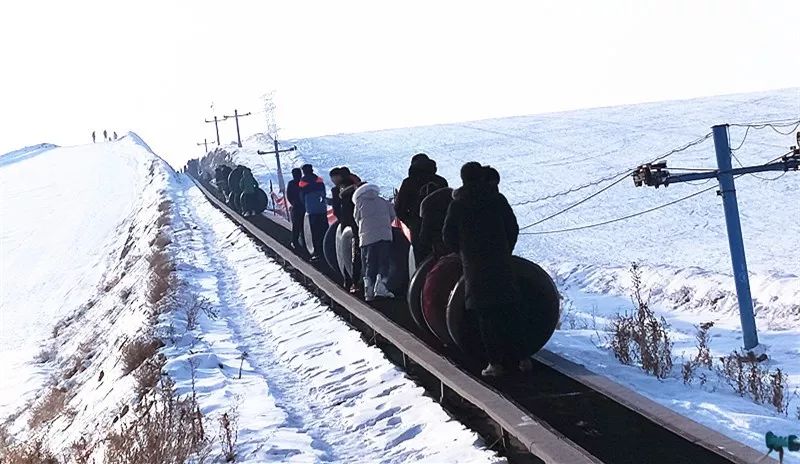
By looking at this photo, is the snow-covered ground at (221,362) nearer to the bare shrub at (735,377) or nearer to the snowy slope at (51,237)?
the snowy slope at (51,237)

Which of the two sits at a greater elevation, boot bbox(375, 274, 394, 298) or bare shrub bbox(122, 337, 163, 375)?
boot bbox(375, 274, 394, 298)

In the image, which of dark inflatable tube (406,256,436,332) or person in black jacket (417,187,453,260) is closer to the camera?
person in black jacket (417,187,453,260)

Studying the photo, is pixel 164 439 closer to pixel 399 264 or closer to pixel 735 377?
pixel 735 377

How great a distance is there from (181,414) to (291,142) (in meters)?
84.6

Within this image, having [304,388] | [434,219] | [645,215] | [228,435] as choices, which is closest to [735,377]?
[434,219]

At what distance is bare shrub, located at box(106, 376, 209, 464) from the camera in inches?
295

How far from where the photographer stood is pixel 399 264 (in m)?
14.0

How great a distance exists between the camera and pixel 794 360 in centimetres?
1501

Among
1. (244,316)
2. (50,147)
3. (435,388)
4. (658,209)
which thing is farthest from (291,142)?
(435,388)

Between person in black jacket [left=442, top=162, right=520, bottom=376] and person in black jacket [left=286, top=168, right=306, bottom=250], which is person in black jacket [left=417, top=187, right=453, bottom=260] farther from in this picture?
person in black jacket [left=286, top=168, right=306, bottom=250]

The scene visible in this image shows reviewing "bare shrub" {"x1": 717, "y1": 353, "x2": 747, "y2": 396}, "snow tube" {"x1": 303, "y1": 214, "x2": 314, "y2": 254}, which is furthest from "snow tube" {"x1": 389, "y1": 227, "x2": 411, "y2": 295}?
"snow tube" {"x1": 303, "y1": 214, "x2": 314, "y2": 254}

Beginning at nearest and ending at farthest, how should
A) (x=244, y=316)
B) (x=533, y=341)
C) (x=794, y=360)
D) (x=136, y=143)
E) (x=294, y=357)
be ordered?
(x=533, y=341) < (x=294, y=357) < (x=794, y=360) < (x=244, y=316) < (x=136, y=143)

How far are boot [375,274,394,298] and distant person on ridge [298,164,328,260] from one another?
4.77 meters

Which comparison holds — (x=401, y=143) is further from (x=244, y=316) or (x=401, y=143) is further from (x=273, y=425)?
(x=273, y=425)
